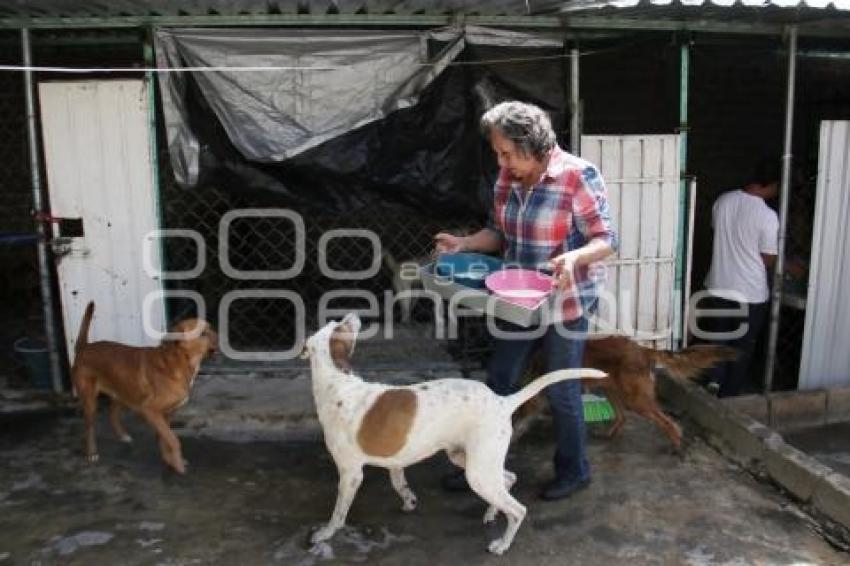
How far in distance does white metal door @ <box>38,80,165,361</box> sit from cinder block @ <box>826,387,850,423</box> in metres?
4.89

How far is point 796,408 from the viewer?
5.57 m

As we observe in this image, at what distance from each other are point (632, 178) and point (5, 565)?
434 cm

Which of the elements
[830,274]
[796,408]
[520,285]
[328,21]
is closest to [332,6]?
[328,21]

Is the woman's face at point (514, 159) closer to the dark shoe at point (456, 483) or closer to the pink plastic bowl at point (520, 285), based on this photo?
the pink plastic bowl at point (520, 285)

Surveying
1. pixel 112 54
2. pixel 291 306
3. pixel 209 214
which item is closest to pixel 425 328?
pixel 291 306

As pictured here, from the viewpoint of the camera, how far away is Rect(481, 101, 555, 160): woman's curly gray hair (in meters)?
3.30

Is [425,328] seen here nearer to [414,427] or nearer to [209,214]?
[209,214]

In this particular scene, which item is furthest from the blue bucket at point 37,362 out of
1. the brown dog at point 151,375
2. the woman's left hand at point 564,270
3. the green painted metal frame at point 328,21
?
the woman's left hand at point 564,270

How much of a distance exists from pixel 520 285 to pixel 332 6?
2.18 metres

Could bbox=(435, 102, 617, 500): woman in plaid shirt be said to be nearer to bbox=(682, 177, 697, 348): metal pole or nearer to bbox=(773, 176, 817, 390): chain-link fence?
bbox=(682, 177, 697, 348): metal pole

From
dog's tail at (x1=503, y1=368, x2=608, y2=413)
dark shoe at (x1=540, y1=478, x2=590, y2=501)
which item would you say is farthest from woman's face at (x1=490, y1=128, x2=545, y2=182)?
dark shoe at (x1=540, y1=478, x2=590, y2=501)

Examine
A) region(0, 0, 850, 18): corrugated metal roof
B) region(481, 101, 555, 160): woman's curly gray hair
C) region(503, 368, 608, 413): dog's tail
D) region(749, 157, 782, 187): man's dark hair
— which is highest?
region(0, 0, 850, 18): corrugated metal roof

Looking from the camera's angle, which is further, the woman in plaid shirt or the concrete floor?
the concrete floor

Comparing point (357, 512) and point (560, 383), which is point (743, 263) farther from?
point (357, 512)
